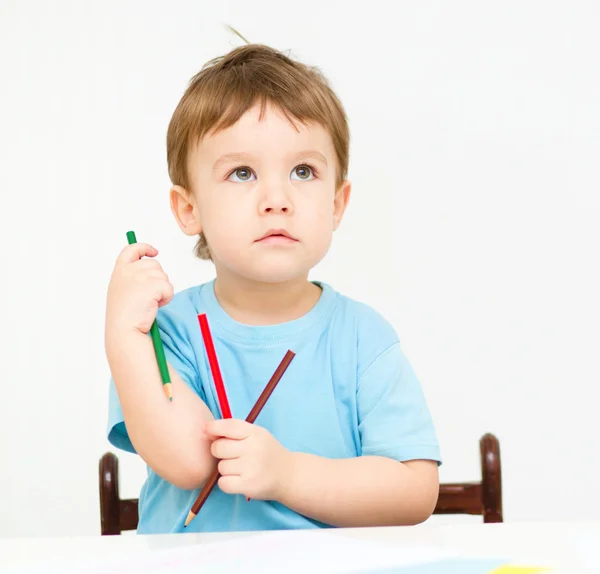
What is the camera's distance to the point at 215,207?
0.85 meters

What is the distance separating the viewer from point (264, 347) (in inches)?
35.2

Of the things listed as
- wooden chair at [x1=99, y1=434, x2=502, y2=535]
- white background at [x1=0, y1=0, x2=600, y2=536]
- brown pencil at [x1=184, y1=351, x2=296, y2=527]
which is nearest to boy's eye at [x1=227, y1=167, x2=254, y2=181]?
brown pencil at [x1=184, y1=351, x2=296, y2=527]

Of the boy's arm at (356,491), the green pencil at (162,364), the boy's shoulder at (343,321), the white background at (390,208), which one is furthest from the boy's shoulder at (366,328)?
the white background at (390,208)

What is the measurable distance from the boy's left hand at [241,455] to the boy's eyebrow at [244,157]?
0.25 meters

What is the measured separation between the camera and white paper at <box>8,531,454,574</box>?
0.56 meters

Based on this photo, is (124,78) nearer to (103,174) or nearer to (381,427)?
(103,174)

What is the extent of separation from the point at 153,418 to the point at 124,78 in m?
1.01

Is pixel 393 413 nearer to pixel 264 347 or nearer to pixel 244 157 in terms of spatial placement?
pixel 264 347

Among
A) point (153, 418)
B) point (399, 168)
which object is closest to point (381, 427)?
point (153, 418)

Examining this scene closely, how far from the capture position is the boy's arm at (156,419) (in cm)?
75

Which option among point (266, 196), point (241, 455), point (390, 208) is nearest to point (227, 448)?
point (241, 455)

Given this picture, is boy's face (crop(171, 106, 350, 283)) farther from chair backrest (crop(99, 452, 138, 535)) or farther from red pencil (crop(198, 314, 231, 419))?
chair backrest (crop(99, 452, 138, 535))

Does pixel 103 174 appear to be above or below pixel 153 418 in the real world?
above

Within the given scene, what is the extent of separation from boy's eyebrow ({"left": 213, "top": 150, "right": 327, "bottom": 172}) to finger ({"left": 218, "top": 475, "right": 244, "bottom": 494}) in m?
0.30
